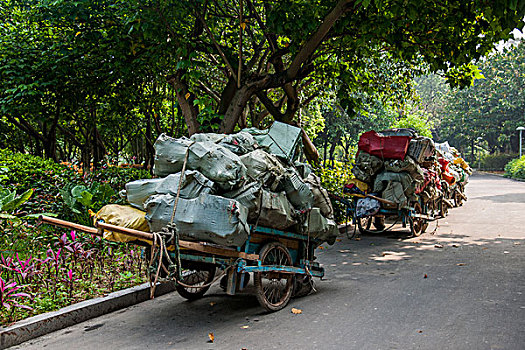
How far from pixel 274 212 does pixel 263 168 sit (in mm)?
522

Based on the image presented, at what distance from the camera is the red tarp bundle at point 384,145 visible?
36.9 ft

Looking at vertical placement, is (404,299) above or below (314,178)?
below

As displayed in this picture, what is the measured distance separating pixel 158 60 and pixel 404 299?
782 cm

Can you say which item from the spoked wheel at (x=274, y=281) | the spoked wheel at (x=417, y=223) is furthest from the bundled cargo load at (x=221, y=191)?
the spoked wheel at (x=417, y=223)

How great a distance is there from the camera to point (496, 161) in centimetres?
5869

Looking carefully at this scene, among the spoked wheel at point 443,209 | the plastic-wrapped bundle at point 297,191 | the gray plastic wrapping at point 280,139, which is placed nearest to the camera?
the plastic-wrapped bundle at point 297,191

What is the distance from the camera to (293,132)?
6.54 meters

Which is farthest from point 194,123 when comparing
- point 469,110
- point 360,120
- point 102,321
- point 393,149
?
point 469,110

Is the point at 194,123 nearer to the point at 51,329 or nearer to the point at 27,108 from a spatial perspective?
the point at 27,108

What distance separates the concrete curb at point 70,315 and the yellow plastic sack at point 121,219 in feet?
3.90

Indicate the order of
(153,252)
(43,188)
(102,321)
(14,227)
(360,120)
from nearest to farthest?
1. (153,252)
2. (102,321)
3. (14,227)
4. (43,188)
5. (360,120)

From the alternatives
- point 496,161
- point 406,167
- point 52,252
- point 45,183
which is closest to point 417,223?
point 406,167

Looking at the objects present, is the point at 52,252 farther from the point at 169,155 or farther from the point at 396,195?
the point at 396,195

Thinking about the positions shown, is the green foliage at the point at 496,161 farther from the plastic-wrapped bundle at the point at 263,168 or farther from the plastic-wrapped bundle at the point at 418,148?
the plastic-wrapped bundle at the point at 263,168
